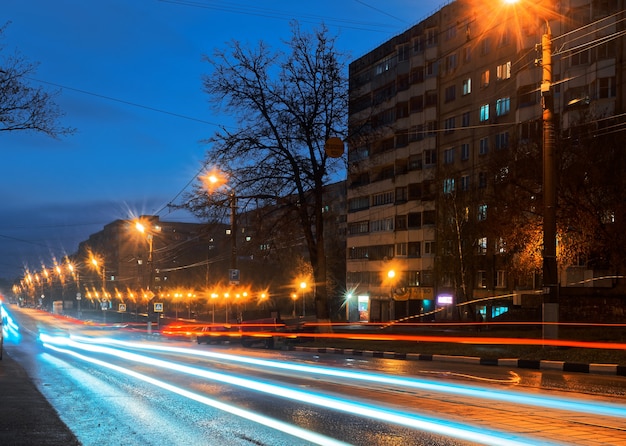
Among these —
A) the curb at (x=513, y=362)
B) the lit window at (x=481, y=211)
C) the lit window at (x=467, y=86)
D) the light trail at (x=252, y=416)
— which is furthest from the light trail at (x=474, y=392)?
the lit window at (x=467, y=86)

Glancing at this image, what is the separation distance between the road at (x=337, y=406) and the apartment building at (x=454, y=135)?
786 inches

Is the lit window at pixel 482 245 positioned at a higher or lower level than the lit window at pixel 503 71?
lower

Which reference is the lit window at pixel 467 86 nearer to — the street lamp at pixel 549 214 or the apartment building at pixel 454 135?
the apartment building at pixel 454 135

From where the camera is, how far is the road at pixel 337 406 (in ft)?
26.8

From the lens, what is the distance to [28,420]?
955 centimetres

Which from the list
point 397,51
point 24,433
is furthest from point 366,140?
point 397,51

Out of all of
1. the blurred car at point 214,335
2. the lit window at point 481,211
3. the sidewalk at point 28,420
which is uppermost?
the lit window at point 481,211

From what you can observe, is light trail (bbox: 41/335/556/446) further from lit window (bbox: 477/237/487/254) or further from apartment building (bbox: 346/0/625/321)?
lit window (bbox: 477/237/487/254)

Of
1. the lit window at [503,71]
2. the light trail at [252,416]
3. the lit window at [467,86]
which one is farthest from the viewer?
the lit window at [467,86]

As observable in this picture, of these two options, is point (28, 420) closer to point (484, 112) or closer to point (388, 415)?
point (388, 415)

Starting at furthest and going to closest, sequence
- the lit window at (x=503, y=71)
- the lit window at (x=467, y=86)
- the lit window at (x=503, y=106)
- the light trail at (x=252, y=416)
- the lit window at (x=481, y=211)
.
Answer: the lit window at (x=467, y=86) → the lit window at (x=503, y=71) → the lit window at (x=503, y=106) → the lit window at (x=481, y=211) → the light trail at (x=252, y=416)

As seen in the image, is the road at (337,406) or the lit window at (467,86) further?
the lit window at (467,86)

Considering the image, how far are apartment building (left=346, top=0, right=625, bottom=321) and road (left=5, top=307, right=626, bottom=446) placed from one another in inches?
786

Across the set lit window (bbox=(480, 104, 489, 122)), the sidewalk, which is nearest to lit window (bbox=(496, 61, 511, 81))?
lit window (bbox=(480, 104, 489, 122))
